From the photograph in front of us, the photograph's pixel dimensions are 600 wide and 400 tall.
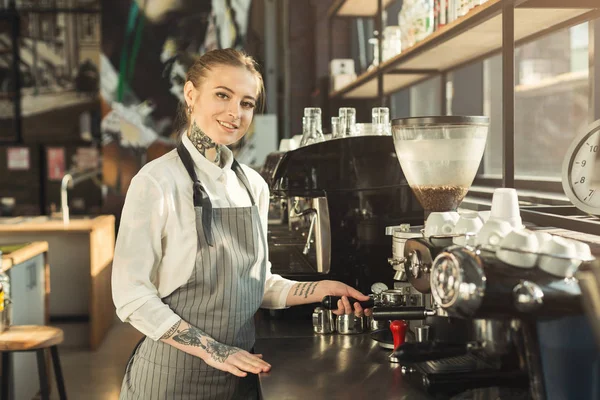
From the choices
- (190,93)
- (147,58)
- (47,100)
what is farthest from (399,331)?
(47,100)

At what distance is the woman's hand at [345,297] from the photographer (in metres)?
1.59

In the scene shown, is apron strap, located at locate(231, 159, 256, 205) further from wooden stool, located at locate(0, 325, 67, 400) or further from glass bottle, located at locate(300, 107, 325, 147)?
wooden stool, located at locate(0, 325, 67, 400)

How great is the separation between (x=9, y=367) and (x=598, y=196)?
2836mm

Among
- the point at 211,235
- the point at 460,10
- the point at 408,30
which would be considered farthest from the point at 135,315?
the point at 408,30

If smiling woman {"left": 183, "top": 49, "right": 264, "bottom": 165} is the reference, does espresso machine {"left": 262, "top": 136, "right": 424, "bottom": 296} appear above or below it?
below

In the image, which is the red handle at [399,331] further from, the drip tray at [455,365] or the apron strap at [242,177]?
the apron strap at [242,177]

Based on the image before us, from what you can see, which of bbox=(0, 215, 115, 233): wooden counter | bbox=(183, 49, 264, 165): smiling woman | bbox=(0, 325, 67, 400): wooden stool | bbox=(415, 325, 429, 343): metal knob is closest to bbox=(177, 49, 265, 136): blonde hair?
bbox=(183, 49, 264, 165): smiling woman

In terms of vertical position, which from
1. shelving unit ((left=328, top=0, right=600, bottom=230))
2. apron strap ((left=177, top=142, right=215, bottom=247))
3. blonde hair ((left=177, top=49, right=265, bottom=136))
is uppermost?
shelving unit ((left=328, top=0, right=600, bottom=230))

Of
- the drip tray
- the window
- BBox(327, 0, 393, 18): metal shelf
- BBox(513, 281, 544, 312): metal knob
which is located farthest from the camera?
BBox(327, 0, 393, 18): metal shelf

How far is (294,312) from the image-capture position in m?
1.92

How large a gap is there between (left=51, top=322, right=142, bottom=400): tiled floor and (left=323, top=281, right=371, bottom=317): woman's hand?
97.0 inches

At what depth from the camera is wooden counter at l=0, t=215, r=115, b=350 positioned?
4949mm

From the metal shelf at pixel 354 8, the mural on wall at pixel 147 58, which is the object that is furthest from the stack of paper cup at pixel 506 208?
the mural on wall at pixel 147 58

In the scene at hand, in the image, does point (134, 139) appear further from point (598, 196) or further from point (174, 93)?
point (598, 196)
